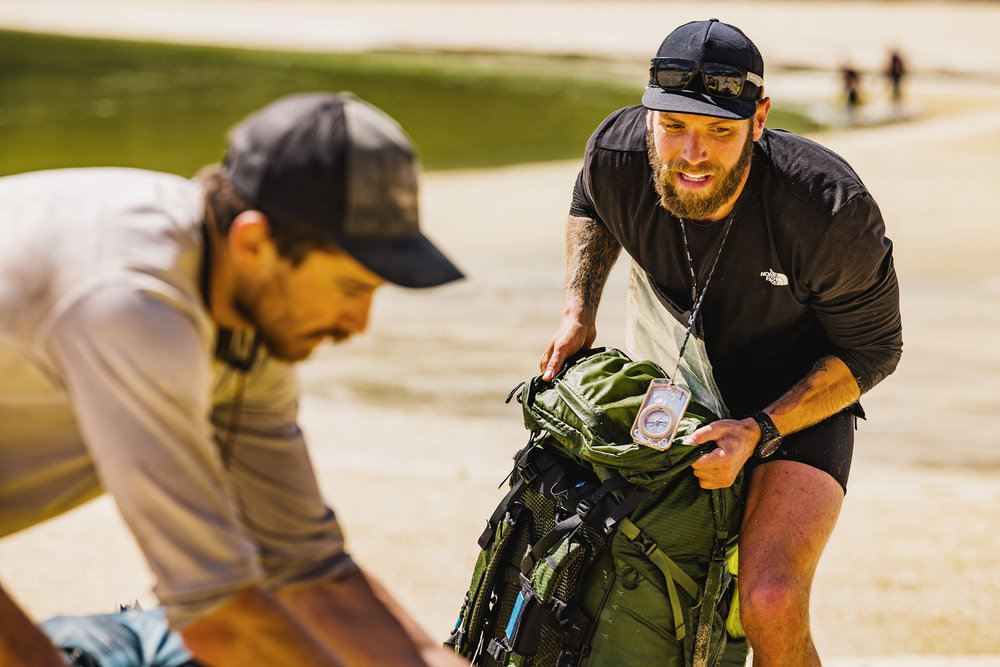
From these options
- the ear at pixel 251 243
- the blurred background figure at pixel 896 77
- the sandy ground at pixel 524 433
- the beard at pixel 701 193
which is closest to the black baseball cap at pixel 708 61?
the beard at pixel 701 193

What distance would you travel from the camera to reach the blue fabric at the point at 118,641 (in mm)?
2174

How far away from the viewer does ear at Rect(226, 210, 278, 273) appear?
5.67 feet

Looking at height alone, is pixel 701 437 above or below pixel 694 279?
below

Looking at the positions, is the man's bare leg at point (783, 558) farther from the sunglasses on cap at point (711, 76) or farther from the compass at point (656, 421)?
the sunglasses on cap at point (711, 76)

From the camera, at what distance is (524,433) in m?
7.82

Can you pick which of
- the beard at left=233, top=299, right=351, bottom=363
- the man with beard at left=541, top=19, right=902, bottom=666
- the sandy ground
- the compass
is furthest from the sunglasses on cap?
the sandy ground

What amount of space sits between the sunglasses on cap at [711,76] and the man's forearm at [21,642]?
2.20m

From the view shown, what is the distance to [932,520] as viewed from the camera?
240 inches

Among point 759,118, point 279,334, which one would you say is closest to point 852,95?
point 759,118

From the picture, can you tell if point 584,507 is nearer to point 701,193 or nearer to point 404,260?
point 701,193

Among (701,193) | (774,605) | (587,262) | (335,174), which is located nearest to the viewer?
(335,174)

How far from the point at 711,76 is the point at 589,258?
2.57 ft

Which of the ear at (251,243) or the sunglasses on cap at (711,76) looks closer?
the ear at (251,243)

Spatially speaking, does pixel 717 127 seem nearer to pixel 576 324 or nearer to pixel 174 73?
pixel 576 324
